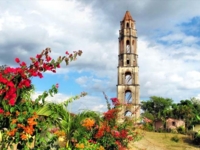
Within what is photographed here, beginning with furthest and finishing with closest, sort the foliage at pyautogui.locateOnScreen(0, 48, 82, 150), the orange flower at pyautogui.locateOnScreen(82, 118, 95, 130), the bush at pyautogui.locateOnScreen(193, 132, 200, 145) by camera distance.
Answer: the bush at pyautogui.locateOnScreen(193, 132, 200, 145) < the orange flower at pyautogui.locateOnScreen(82, 118, 95, 130) < the foliage at pyautogui.locateOnScreen(0, 48, 82, 150)

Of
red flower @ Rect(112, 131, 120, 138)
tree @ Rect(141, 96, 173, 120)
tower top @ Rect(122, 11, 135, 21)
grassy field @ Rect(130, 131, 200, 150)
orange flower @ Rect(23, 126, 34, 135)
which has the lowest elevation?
grassy field @ Rect(130, 131, 200, 150)

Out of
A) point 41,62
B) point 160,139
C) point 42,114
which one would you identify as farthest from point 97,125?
point 160,139

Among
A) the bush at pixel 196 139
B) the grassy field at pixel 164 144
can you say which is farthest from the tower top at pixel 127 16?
the bush at pixel 196 139

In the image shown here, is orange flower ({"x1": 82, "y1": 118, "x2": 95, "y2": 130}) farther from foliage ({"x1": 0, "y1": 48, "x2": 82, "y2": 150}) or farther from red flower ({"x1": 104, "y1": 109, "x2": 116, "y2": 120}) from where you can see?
foliage ({"x1": 0, "y1": 48, "x2": 82, "y2": 150})

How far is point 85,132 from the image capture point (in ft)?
26.3

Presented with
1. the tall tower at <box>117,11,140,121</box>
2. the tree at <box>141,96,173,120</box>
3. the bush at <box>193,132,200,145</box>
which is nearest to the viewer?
the bush at <box>193,132,200,145</box>

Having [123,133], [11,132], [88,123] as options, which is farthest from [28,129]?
[123,133]

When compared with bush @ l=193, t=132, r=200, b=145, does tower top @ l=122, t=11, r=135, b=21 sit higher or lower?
higher

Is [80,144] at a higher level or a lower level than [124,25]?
lower

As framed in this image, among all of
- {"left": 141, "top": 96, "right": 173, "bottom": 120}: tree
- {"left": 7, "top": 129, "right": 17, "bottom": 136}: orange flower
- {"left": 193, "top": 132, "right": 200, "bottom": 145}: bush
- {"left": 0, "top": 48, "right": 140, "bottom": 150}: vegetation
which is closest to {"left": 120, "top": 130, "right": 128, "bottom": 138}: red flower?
{"left": 0, "top": 48, "right": 140, "bottom": 150}: vegetation

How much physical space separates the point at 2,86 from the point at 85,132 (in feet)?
12.9

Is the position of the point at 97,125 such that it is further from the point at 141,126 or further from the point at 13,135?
the point at 13,135

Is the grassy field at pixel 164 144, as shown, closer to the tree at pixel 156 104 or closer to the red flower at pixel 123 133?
the red flower at pixel 123 133

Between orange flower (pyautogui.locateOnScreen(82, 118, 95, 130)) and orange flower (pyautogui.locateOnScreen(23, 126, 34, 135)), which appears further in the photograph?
orange flower (pyautogui.locateOnScreen(82, 118, 95, 130))
